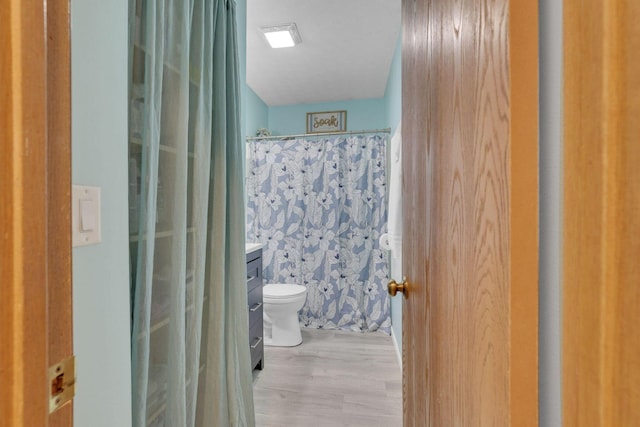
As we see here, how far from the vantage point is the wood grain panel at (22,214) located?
0.36 m

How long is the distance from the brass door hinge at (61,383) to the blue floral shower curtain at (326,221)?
2.81 metres

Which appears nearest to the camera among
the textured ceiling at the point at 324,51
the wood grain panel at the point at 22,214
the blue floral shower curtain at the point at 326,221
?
the wood grain panel at the point at 22,214

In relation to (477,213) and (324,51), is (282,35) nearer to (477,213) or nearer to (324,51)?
(324,51)

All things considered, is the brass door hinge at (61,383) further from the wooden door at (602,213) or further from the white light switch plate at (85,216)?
the wooden door at (602,213)

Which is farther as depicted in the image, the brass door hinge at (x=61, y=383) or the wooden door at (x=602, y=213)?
the brass door hinge at (x=61, y=383)

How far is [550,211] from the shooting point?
0.38 metres

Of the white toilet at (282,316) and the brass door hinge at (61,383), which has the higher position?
the brass door hinge at (61,383)

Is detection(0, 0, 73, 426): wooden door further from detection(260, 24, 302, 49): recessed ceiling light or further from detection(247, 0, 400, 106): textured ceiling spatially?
detection(260, 24, 302, 49): recessed ceiling light

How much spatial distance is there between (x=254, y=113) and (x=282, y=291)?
2.04 metres

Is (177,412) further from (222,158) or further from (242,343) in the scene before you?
(222,158)

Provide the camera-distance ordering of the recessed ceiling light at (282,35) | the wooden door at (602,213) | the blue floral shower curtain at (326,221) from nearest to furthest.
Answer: the wooden door at (602,213) → the recessed ceiling light at (282,35) → the blue floral shower curtain at (326,221)

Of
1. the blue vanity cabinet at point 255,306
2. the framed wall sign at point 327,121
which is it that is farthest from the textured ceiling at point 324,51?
the blue vanity cabinet at point 255,306

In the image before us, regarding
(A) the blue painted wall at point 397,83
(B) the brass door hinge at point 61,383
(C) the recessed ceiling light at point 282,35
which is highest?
(C) the recessed ceiling light at point 282,35

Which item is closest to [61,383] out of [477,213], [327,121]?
[477,213]
